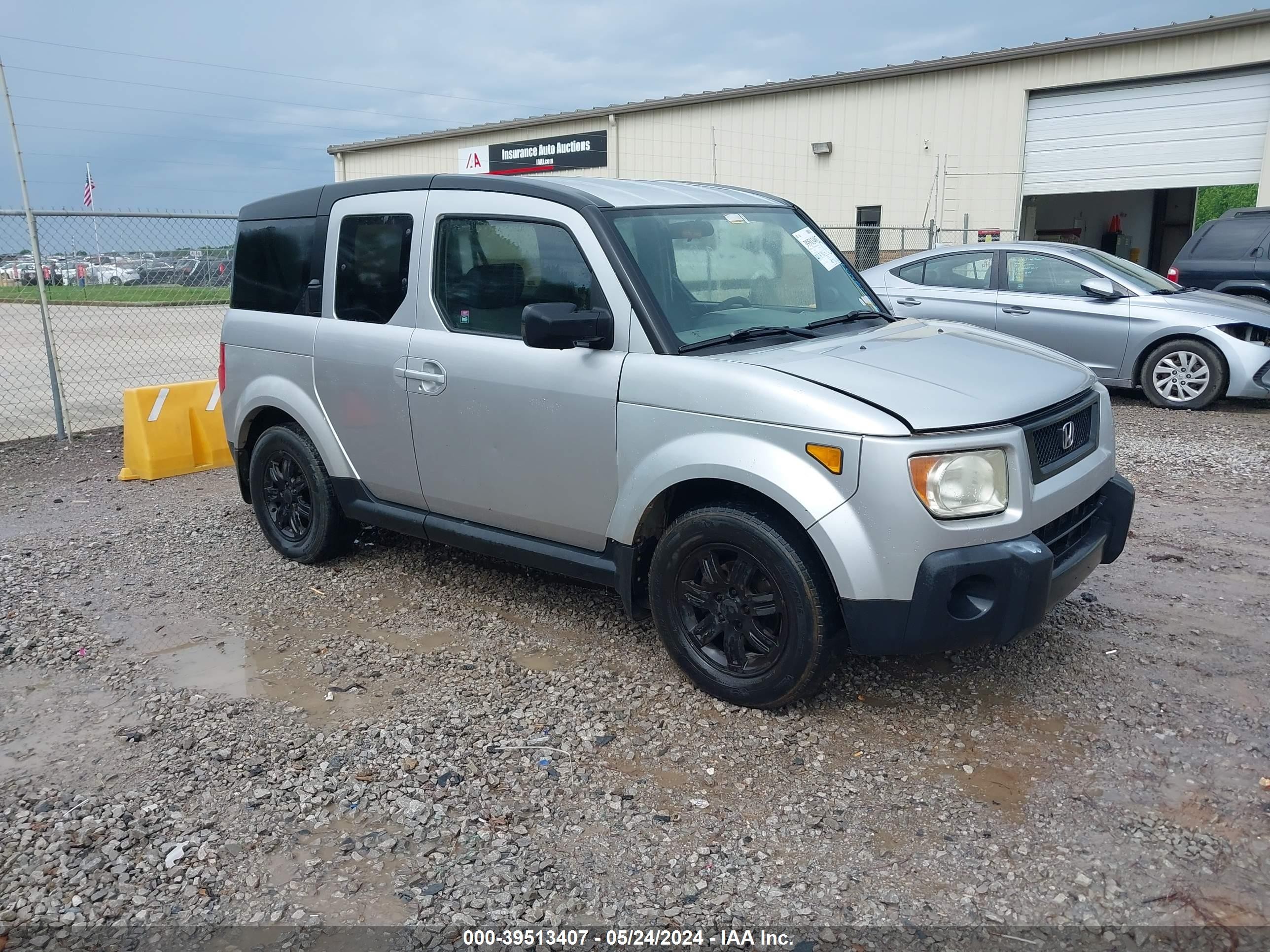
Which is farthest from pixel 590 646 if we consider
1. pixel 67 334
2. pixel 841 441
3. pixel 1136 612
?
pixel 67 334

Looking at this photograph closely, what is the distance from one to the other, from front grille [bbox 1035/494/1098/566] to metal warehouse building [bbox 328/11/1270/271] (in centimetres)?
1140

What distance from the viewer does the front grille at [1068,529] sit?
3539 mm

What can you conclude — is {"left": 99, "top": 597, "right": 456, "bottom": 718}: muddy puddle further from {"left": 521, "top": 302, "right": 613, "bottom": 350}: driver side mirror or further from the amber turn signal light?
the amber turn signal light

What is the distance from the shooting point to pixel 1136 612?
181 inches

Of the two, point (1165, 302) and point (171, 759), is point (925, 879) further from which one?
point (1165, 302)

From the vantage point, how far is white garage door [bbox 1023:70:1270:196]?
53.8ft

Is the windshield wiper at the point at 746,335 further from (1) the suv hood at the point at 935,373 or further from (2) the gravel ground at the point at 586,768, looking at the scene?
(2) the gravel ground at the point at 586,768

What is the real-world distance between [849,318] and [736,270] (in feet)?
1.88

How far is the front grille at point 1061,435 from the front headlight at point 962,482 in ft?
0.58

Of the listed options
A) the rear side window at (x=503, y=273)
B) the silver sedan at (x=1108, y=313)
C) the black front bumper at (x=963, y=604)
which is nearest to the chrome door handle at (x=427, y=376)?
the rear side window at (x=503, y=273)

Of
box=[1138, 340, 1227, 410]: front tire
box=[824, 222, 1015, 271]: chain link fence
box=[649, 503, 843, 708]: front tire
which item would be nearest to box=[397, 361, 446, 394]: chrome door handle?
box=[649, 503, 843, 708]: front tire

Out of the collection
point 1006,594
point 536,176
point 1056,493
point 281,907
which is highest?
point 536,176

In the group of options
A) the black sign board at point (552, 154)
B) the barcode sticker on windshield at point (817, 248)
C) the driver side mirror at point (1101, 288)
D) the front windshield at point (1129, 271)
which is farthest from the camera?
the black sign board at point (552, 154)

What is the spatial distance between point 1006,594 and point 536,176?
8.37 feet
